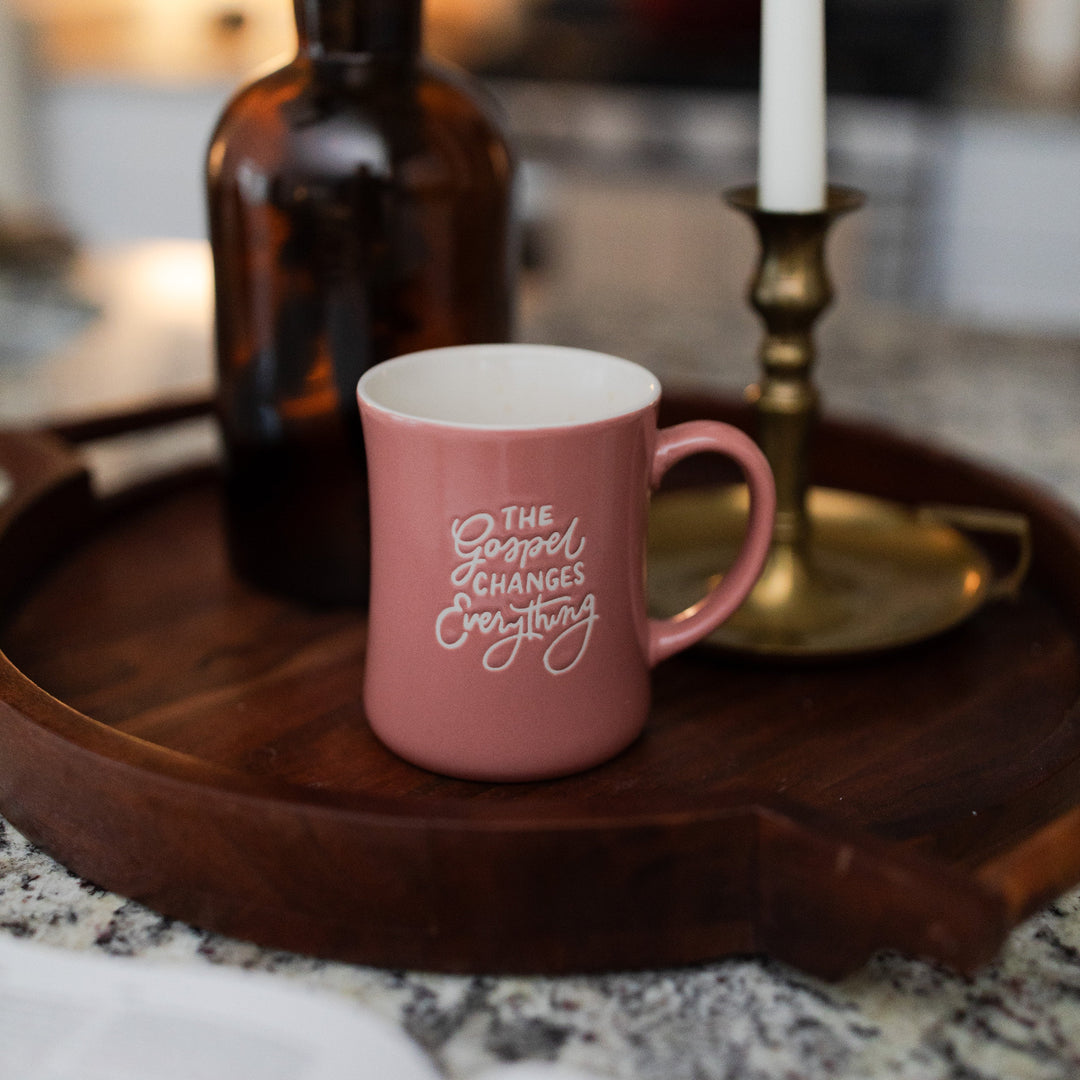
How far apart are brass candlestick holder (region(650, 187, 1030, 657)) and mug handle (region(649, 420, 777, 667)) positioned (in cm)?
4

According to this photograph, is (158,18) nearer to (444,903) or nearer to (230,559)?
(230,559)

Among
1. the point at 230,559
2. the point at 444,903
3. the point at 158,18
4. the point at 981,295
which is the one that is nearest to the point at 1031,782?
the point at 444,903

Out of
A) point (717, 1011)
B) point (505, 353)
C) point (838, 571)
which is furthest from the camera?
point (838, 571)

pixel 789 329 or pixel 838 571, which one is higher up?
pixel 789 329

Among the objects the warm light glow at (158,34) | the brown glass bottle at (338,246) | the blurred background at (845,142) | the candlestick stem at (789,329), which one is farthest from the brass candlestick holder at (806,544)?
the warm light glow at (158,34)

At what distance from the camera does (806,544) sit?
1.86ft

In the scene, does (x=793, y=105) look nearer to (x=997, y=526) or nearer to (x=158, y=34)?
(x=997, y=526)

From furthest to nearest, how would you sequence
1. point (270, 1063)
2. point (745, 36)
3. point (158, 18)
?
point (158, 18) < point (745, 36) < point (270, 1063)

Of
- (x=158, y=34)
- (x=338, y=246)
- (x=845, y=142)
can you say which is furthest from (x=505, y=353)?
(x=158, y=34)

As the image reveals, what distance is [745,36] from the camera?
9.14 ft

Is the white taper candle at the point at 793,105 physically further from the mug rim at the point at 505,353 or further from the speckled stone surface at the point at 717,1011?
the speckled stone surface at the point at 717,1011

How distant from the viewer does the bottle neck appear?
1.72 feet

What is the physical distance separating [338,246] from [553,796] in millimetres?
256

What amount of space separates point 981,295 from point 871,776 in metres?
2.53
